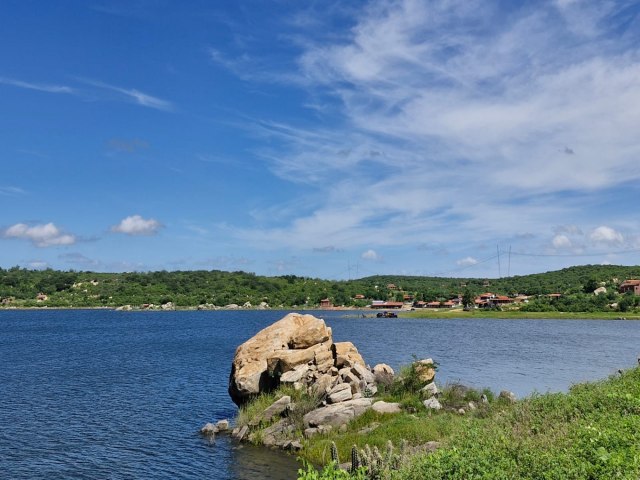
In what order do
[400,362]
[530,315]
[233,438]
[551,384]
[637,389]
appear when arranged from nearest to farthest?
1. [637,389]
2. [233,438]
3. [551,384]
4. [400,362]
5. [530,315]

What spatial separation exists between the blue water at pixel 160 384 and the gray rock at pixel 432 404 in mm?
9357

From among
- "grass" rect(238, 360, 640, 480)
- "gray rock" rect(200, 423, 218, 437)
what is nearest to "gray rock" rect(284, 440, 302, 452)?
"grass" rect(238, 360, 640, 480)

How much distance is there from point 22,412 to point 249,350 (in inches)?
759

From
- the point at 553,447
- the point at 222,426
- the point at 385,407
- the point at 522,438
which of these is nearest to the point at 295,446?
the point at 385,407

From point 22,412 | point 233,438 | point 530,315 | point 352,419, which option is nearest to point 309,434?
point 352,419

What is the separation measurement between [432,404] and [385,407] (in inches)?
124

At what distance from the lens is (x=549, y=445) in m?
17.5

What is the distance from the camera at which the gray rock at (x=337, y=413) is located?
3434cm

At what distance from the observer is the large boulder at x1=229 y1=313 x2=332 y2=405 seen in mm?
41938

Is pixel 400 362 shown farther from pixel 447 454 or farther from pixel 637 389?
pixel 447 454

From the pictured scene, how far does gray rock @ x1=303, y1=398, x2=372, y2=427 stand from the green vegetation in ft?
37.5

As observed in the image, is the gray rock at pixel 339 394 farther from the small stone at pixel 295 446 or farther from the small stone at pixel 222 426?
the small stone at pixel 222 426

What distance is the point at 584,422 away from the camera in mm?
19750

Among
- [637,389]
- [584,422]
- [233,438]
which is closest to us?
[584,422]
